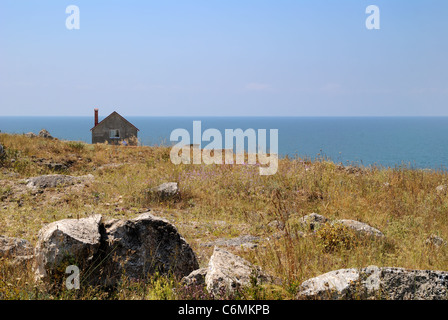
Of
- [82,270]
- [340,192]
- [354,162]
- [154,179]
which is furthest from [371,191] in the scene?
[82,270]

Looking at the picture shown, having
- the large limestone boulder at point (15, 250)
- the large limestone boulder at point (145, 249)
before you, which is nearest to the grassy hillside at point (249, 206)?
the large limestone boulder at point (15, 250)

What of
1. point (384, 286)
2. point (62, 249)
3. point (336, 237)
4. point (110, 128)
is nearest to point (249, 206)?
point (336, 237)

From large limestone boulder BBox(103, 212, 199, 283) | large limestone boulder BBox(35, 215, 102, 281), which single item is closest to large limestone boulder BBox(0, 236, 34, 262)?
large limestone boulder BBox(35, 215, 102, 281)

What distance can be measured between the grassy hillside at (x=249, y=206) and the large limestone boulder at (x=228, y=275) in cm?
24

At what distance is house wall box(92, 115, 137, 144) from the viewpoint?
36.3 m

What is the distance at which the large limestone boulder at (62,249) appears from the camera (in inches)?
183

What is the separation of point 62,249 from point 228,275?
2.05 metres

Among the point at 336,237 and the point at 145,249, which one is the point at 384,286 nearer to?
the point at 336,237

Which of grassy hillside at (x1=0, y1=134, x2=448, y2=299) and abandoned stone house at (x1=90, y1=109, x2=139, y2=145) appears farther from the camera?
abandoned stone house at (x1=90, y1=109, x2=139, y2=145)

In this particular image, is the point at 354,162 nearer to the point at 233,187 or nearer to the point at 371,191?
the point at 371,191

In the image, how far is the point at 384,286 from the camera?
394cm

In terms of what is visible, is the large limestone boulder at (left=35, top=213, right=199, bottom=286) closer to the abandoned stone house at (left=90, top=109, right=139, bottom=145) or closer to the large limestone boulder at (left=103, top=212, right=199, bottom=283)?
the large limestone boulder at (left=103, top=212, right=199, bottom=283)

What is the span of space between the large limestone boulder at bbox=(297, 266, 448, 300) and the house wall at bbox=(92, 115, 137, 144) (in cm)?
3399

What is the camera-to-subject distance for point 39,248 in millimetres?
4824
